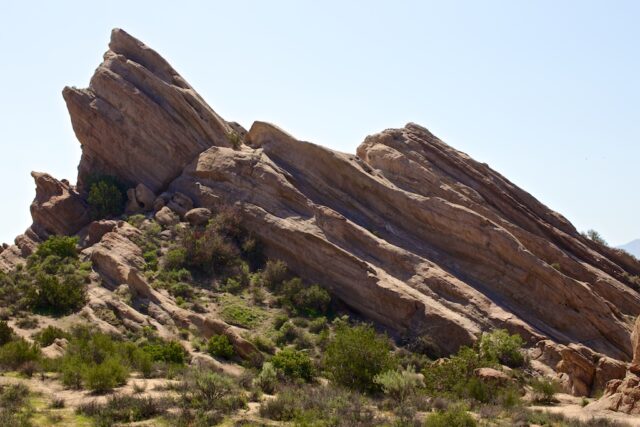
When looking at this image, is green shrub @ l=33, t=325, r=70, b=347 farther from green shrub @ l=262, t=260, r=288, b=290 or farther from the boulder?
the boulder

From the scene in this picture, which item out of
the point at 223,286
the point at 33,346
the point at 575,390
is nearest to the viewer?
the point at 33,346

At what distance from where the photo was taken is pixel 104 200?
45562 millimetres

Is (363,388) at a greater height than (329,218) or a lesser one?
lesser

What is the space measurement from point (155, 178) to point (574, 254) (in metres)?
29.3

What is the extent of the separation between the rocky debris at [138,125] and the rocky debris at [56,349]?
19.9 meters

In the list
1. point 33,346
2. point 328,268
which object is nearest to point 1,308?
point 33,346

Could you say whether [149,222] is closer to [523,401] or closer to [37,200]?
[37,200]

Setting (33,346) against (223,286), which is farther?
(223,286)

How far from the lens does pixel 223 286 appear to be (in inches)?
1565

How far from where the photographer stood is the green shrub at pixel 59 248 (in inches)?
1590

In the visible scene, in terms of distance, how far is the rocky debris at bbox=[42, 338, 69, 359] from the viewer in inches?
1072

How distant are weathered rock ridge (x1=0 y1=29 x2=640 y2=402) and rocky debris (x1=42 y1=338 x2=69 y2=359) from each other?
688 centimetres

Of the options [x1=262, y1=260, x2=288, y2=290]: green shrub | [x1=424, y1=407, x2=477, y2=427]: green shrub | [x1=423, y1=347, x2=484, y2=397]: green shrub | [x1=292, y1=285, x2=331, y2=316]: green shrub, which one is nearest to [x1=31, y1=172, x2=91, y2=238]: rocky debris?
[x1=262, y1=260, x2=288, y2=290]: green shrub

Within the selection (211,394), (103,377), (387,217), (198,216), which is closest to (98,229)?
(198,216)
